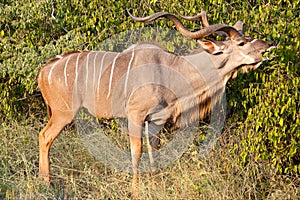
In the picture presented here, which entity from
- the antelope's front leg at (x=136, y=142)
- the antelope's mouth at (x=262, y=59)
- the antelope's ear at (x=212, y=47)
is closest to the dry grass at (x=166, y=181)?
the antelope's front leg at (x=136, y=142)

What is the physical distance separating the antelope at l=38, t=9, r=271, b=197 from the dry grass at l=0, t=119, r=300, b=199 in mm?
169

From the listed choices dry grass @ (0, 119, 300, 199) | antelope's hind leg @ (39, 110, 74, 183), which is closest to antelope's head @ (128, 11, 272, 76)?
dry grass @ (0, 119, 300, 199)

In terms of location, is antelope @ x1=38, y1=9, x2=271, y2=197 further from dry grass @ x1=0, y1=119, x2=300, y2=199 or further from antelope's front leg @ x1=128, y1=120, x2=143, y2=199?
dry grass @ x1=0, y1=119, x2=300, y2=199

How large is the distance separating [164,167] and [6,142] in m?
1.36

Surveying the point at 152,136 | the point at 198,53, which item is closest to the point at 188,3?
the point at 198,53

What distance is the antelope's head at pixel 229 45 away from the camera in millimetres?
3911

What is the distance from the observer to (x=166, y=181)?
12.8 ft

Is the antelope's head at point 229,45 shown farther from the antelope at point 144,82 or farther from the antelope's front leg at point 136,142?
the antelope's front leg at point 136,142

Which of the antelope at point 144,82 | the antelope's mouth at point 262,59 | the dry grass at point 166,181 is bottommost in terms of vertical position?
the dry grass at point 166,181

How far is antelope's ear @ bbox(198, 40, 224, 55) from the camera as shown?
4035 mm

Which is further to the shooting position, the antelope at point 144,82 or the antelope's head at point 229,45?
the antelope at point 144,82

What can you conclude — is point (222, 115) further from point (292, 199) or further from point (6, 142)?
point (6, 142)

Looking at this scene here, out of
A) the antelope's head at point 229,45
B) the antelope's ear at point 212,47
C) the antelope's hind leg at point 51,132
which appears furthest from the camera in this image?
the antelope's hind leg at point 51,132

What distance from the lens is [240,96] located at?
4.44 m
